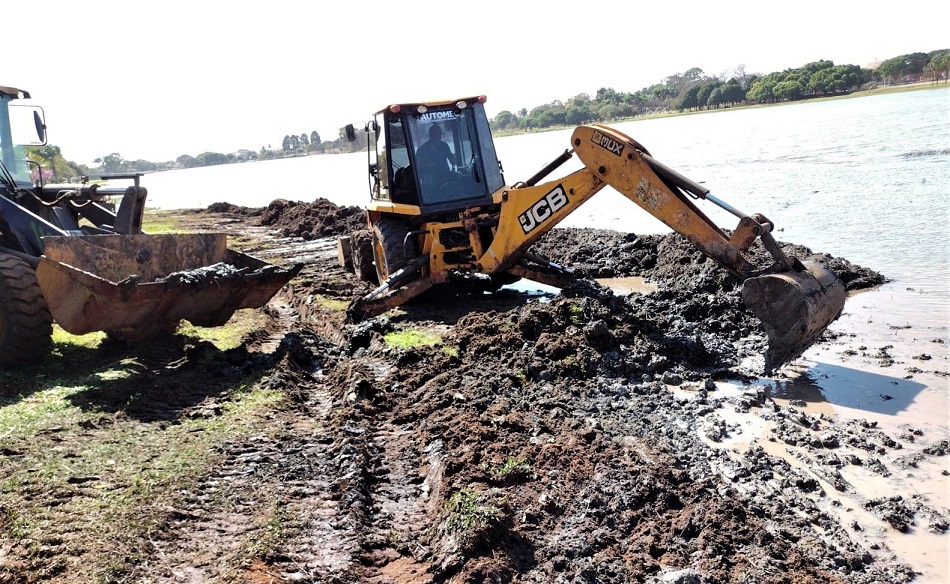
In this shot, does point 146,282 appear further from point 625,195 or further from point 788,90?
point 788,90

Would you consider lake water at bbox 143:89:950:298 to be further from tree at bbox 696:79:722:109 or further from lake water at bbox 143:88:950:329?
tree at bbox 696:79:722:109

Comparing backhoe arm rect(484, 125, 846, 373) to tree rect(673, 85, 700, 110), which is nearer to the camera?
backhoe arm rect(484, 125, 846, 373)

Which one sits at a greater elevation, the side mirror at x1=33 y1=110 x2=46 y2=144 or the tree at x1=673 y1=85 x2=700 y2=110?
the tree at x1=673 y1=85 x2=700 y2=110

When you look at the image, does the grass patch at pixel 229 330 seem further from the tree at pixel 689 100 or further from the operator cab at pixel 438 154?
the tree at pixel 689 100

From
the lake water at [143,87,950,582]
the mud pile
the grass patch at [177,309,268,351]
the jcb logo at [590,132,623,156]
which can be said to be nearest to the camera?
the mud pile

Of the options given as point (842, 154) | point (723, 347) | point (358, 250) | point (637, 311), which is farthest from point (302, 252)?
point (842, 154)

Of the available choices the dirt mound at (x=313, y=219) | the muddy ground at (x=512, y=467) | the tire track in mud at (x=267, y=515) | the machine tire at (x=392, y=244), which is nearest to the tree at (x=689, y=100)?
the dirt mound at (x=313, y=219)

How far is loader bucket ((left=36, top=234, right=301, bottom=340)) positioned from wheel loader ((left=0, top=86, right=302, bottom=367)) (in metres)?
0.01

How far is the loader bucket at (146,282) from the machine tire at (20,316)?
36 centimetres

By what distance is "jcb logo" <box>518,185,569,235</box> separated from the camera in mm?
8781

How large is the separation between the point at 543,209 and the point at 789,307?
3.35m

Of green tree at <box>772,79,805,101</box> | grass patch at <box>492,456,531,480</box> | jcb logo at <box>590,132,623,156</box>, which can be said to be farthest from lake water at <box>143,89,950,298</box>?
green tree at <box>772,79,805,101</box>

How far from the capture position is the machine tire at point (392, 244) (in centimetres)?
1030

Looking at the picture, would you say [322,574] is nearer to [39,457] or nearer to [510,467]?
[510,467]
